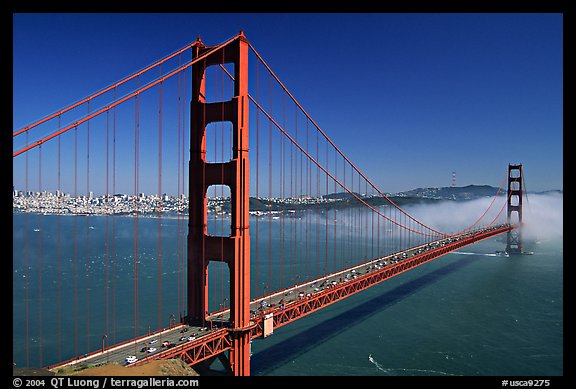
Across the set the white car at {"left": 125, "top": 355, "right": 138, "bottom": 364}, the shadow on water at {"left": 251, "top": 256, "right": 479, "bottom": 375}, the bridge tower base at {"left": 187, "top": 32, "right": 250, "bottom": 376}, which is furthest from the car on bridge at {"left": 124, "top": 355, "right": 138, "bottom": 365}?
the shadow on water at {"left": 251, "top": 256, "right": 479, "bottom": 375}

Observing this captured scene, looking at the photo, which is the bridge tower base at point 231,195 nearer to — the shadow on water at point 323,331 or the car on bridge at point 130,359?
the car on bridge at point 130,359

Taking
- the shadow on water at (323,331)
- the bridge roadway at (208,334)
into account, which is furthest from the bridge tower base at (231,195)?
the shadow on water at (323,331)

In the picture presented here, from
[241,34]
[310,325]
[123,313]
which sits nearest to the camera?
[241,34]

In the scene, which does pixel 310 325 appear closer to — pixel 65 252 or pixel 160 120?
pixel 160 120

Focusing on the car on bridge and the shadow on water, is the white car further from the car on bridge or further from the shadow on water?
the shadow on water

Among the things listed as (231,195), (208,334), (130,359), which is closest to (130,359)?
(130,359)

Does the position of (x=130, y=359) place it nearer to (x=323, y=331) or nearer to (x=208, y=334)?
(x=208, y=334)

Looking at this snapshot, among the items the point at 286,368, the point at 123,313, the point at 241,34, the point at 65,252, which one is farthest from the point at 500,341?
→ the point at 65,252
